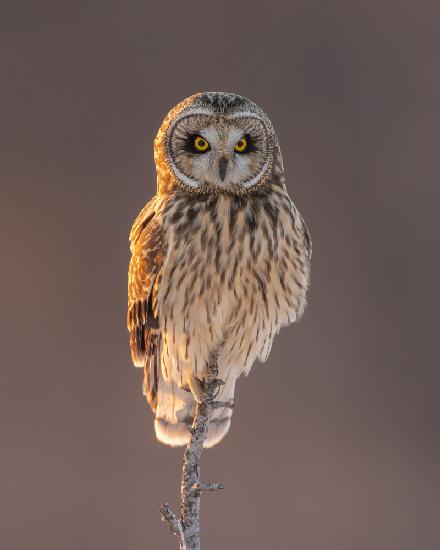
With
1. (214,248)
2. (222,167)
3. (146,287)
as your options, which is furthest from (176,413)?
(222,167)

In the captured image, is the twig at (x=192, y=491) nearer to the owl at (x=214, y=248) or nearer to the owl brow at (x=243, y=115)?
the owl at (x=214, y=248)

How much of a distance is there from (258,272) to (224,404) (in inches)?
9.3

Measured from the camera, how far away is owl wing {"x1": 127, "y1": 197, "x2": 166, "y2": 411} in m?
1.52

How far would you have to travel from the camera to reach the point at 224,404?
4.65 ft

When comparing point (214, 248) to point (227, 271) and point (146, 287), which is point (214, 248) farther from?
point (146, 287)

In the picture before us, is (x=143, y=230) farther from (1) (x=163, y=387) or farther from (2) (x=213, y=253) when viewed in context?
(1) (x=163, y=387)

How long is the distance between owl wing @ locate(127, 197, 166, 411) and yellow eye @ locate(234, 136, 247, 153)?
221 mm

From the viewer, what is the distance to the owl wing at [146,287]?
60.0 inches

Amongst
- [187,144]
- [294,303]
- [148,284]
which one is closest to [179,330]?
[148,284]

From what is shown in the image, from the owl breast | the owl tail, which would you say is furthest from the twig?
the owl tail

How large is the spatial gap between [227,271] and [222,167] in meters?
0.21

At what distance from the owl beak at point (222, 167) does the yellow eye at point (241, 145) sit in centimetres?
3

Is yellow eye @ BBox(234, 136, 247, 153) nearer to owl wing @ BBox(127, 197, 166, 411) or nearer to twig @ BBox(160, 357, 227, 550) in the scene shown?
owl wing @ BBox(127, 197, 166, 411)

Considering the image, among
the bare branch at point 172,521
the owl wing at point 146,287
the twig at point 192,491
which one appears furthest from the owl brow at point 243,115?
the bare branch at point 172,521
